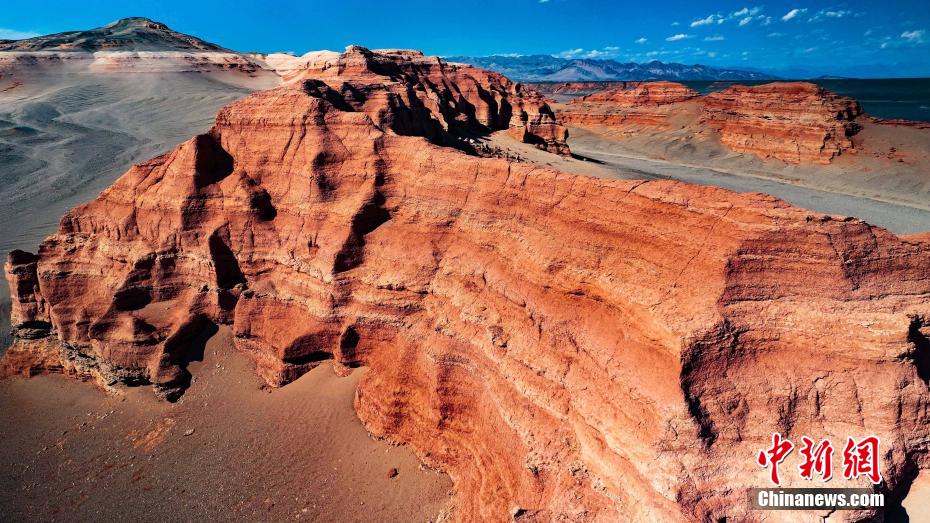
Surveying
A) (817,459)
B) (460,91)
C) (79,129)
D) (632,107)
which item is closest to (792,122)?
(632,107)

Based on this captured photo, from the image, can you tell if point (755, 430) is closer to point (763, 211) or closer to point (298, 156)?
point (763, 211)

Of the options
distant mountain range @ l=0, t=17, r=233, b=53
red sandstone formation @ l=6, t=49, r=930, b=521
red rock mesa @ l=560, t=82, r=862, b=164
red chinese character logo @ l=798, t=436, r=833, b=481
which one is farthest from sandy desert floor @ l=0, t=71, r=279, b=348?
red rock mesa @ l=560, t=82, r=862, b=164

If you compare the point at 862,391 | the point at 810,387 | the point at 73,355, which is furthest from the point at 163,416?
the point at 862,391

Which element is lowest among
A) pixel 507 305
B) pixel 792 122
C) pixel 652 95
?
pixel 507 305

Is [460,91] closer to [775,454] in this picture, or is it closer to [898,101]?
[775,454]

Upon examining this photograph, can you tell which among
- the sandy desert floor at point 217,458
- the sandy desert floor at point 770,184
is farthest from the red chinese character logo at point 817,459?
the sandy desert floor at point 770,184

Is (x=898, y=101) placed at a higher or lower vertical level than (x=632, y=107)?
higher

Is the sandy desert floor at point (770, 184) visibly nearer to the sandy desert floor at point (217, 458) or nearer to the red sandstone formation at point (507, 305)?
the red sandstone formation at point (507, 305)
